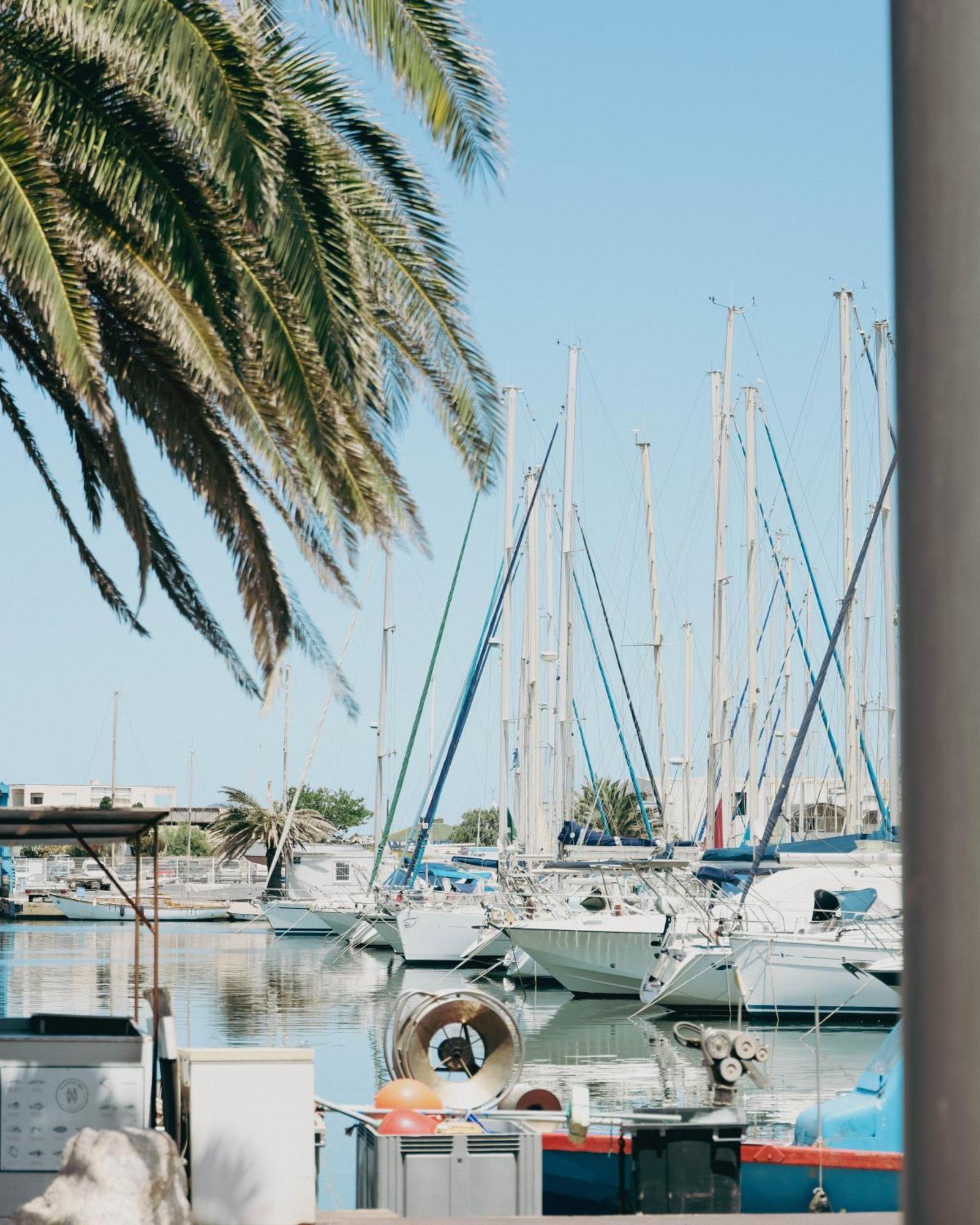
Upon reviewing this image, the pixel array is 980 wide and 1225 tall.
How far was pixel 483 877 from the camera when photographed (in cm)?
6094

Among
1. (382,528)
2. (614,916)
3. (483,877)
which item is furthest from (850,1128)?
(483,877)

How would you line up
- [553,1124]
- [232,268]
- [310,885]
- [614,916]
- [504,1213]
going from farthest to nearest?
[310,885] < [614,916] < [553,1124] < [504,1213] < [232,268]

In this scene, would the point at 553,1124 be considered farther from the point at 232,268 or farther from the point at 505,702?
the point at 505,702

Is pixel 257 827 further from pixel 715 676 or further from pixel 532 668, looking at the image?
pixel 715 676

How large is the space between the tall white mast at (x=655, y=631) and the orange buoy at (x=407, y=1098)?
26.8 meters

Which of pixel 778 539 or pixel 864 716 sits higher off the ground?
pixel 778 539

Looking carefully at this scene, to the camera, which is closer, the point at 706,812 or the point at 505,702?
the point at 706,812

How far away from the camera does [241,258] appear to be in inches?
351

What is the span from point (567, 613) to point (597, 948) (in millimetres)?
10494

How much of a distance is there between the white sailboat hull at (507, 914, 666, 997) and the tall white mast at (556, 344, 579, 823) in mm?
6224

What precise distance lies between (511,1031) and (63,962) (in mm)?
35771

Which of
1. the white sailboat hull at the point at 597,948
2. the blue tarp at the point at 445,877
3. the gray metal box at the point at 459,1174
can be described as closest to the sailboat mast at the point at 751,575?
the white sailboat hull at the point at 597,948

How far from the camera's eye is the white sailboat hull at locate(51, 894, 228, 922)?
235ft

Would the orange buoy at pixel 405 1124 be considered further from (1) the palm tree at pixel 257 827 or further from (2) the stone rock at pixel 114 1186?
(1) the palm tree at pixel 257 827
